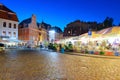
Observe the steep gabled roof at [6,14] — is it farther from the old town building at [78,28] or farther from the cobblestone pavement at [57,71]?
the cobblestone pavement at [57,71]

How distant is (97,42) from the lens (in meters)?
27.3

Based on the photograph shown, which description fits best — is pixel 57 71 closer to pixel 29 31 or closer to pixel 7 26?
pixel 7 26

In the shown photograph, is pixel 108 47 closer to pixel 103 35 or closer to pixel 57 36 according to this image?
pixel 103 35

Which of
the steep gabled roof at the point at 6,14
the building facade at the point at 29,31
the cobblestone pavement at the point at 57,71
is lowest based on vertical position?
the cobblestone pavement at the point at 57,71

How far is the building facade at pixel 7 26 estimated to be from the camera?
4591cm

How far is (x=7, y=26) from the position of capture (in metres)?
48.0

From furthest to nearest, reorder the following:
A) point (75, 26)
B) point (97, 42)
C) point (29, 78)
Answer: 1. point (75, 26)
2. point (97, 42)
3. point (29, 78)

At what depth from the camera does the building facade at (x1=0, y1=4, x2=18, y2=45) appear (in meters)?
45.9

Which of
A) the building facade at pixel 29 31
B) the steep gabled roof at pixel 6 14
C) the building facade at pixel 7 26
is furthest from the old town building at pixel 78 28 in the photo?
the steep gabled roof at pixel 6 14

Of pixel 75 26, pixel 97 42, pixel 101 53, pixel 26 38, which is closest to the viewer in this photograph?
pixel 101 53

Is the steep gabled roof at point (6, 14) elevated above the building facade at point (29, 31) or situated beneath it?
elevated above

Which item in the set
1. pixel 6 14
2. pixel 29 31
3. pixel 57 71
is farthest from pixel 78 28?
pixel 57 71

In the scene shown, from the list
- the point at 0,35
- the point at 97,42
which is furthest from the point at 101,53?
the point at 0,35

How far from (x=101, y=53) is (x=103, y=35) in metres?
2.58
